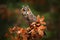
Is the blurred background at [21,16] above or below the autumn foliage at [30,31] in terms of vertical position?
above

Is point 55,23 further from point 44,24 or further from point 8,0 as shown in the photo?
point 8,0

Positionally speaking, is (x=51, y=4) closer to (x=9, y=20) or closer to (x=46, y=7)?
(x=46, y=7)

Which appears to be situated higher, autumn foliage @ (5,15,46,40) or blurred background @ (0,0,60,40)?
blurred background @ (0,0,60,40)

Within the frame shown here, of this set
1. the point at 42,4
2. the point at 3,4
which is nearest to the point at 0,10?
the point at 3,4

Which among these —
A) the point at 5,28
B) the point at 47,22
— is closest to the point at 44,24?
the point at 47,22

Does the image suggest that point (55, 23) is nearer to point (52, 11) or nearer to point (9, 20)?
point (52, 11)

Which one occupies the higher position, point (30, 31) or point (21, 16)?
point (21, 16)
